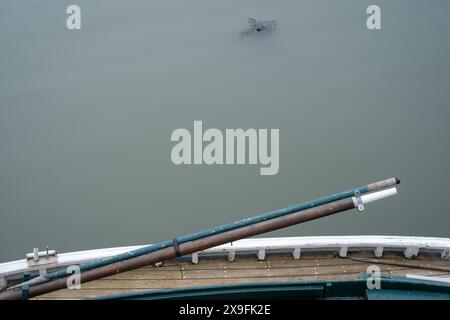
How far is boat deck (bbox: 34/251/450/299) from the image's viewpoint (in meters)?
4.93

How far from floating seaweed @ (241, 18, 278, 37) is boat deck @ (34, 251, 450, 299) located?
4.89 metres

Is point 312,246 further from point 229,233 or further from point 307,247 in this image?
point 229,233

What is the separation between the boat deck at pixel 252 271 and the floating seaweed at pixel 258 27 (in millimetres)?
4893

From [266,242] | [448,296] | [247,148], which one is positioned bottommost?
[448,296]

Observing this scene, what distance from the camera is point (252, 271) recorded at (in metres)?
5.16

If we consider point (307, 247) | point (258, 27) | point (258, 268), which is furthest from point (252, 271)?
point (258, 27)

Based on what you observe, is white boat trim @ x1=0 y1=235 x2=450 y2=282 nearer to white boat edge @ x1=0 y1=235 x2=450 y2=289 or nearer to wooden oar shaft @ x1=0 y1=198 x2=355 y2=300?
white boat edge @ x1=0 y1=235 x2=450 y2=289

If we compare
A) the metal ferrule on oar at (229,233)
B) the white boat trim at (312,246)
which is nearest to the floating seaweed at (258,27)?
the white boat trim at (312,246)

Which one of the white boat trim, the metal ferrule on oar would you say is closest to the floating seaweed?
the white boat trim

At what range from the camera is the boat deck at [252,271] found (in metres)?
4.93
